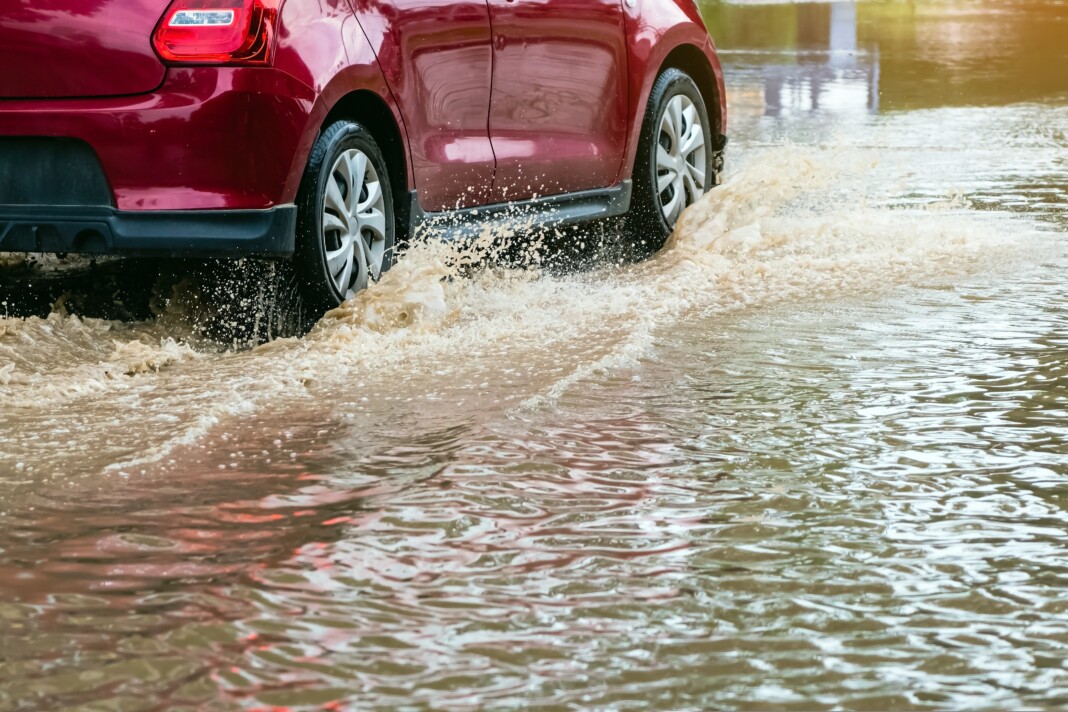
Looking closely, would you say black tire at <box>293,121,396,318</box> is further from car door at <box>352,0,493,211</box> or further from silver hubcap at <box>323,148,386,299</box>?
car door at <box>352,0,493,211</box>

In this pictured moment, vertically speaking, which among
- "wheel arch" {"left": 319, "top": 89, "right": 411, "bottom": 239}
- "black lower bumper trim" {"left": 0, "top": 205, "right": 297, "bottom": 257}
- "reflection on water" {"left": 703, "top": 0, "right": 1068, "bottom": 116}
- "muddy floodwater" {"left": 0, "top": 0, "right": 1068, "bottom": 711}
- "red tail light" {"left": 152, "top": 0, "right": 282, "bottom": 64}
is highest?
"red tail light" {"left": 152, "top": 0, "right": 282, "bottom": 64}

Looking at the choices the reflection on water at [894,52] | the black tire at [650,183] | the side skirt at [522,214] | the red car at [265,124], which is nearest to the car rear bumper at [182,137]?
the red car at [265,124]

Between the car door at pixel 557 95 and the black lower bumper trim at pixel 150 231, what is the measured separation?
1383mm

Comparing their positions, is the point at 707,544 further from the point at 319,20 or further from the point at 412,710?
the point at 319,20

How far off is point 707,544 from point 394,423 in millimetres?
1310

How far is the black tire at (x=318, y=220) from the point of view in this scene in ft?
18.2

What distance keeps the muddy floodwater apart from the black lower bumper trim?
1.09 ft

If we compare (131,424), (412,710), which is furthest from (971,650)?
(131,424)

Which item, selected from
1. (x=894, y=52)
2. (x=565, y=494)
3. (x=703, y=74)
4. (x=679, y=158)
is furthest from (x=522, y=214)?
(x=894, y=52)

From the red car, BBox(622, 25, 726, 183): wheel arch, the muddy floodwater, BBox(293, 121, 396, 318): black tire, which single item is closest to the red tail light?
the red car

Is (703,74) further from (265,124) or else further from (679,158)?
(265,124)

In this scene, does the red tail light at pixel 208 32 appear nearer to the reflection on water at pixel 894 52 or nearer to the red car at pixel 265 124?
the red car at pixel 265 124

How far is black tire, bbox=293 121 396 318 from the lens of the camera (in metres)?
5.55

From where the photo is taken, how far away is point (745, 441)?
14.3 feet
